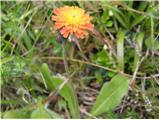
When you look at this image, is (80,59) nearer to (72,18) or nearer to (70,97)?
(70,97)

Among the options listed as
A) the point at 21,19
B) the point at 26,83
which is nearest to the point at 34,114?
the point at 26,83

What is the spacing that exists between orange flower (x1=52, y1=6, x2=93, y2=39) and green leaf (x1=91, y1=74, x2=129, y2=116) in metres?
0.22

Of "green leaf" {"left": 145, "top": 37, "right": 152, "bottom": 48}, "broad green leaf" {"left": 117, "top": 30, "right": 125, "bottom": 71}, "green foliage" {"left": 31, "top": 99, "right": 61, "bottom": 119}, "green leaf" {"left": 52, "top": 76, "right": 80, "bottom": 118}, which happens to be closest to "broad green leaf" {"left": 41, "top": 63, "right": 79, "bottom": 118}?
"green leaf" {"left": 52, "top": 76, "right": 80, "bottom": 118}

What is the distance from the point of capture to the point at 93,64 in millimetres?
1517

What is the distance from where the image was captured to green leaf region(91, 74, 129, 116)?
4.62 feet

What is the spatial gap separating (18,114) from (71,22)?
1.24 feet

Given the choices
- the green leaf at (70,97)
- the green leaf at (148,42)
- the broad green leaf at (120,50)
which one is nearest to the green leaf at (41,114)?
the green leaf at (70,97)

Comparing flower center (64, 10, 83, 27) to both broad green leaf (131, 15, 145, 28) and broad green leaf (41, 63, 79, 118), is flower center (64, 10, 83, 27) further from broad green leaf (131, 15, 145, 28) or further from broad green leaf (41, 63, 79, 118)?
broad green leaf (131, 15, 145, 28)

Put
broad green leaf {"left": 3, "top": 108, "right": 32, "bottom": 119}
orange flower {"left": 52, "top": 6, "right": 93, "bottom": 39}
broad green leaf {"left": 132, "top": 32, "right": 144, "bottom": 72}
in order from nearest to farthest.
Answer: orange flower {"left": 52, "top": 6, "right": 93, "bottom": 39} → broad green leaf {"left": 3, "top": 108, "right": 32, "bottom": 119} → broad green leaf {"left": 132, "top": 32, "right": 144, "bottom": 72}

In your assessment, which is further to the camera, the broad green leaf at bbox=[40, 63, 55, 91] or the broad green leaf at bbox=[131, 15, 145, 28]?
the broad green leaf at bbox=[131, 15, 145, 28]

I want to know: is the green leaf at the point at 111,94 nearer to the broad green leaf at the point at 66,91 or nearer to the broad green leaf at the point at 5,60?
the broad green leaf at the point at 66,91

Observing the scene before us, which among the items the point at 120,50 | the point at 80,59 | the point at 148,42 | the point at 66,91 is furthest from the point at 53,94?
the point at 148,42

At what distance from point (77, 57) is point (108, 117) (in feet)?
0.94

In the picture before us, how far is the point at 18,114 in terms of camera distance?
4.64 feet
